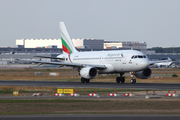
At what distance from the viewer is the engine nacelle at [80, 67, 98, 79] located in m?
52.9

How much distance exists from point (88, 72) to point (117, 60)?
480cm

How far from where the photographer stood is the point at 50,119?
19094 millimetres

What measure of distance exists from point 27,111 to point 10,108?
2058mm

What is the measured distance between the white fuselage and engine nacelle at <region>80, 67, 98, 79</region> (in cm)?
194

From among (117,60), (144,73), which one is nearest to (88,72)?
(117,60)

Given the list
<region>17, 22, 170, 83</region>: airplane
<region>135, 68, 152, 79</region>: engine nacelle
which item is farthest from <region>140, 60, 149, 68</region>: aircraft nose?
<region>135, 68, 152, 79</region>: engine nacelle

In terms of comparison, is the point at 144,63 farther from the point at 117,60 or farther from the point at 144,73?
the point at 117,60

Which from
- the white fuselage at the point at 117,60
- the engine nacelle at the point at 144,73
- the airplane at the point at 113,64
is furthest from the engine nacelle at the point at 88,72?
the engine nacelle at the point at 144,73

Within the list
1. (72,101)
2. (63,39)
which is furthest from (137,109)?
(63,39)

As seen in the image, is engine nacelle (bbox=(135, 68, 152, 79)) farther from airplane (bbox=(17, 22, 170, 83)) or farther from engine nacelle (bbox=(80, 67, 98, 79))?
engine nacelle (bbox=(80, 67, 98, 79))

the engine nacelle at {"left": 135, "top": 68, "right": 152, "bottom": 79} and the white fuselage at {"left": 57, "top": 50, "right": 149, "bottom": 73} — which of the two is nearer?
the white fuselage at {"left": 57, "top": 50, "right": 149, "bottom": 73}

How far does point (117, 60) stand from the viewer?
53.2 meters

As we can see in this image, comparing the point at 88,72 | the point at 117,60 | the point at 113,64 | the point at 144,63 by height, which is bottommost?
the point at 88,72

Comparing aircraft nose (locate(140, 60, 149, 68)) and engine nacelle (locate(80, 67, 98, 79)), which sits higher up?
aircraft nose (locate(140, 60, 149, 68))
